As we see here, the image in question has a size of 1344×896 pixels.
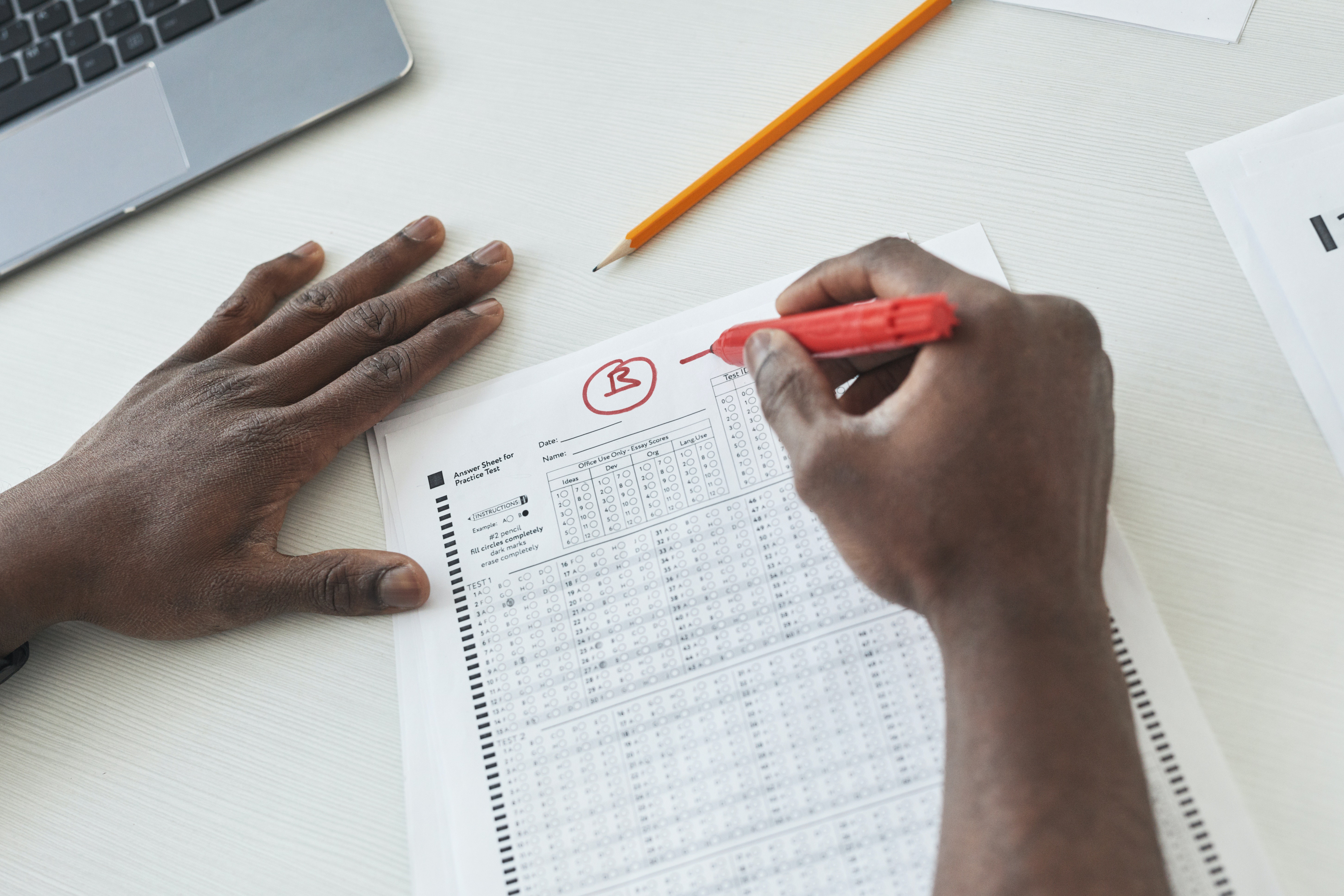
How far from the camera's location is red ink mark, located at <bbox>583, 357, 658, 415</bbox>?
609 mm

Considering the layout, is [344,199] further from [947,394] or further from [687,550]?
[947,394]

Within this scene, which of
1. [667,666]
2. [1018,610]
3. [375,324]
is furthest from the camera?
[375,324]

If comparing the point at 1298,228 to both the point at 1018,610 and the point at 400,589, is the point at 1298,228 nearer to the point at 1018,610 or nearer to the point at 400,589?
the point at 1018,610

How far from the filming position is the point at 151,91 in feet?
2.35

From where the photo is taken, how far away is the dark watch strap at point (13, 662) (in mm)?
626

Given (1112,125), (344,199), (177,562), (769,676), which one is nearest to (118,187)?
(344,199)

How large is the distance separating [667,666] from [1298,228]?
0.50 metres

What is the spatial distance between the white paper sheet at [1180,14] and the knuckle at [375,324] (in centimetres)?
54

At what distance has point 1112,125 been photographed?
62 centimetres

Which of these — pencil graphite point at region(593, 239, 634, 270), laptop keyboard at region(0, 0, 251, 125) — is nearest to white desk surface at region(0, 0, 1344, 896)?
pencil graphite point at region(593, 239, 634, 270)

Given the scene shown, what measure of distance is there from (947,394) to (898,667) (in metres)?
0.17

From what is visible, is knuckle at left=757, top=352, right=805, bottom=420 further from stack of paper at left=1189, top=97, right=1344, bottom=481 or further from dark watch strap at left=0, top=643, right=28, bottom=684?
dark watch strap at left=0, top=643, right=28, bottom=684

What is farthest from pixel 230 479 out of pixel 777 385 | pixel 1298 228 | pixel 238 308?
pixel 1298 228

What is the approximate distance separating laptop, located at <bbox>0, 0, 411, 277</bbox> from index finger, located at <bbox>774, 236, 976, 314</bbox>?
396 mm
